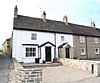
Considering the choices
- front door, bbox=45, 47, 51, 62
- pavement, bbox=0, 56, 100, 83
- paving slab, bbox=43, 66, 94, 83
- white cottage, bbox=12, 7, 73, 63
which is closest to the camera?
pavement, bbox=0, 56, 100, 83

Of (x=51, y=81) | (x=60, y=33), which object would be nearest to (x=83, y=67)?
(x=51, y=81)

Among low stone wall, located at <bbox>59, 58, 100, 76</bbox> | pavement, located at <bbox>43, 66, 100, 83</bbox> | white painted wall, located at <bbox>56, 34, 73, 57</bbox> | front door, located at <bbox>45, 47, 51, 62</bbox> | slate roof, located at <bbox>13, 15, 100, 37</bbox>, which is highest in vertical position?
slate roof, located at <bbox>13, 15, 100, 37</bbox>

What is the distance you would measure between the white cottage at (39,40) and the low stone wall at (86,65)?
14.0ft

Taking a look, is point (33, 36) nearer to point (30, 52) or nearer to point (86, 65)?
point (30, 52)

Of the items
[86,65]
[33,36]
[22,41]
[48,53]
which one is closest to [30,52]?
[22,41]

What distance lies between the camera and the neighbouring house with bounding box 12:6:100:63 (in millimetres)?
25938

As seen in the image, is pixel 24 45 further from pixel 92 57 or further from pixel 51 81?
pixel 92 57

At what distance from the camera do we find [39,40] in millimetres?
27953

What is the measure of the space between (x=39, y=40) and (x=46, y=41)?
1378mm

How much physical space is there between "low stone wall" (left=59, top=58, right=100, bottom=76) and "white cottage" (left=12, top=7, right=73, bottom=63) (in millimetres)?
4257

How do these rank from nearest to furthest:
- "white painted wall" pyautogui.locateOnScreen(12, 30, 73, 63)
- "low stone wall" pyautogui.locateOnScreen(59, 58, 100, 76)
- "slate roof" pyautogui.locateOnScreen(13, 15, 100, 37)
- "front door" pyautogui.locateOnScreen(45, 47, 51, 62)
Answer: "low stone wall" pyautogui.locateOnScreen(59, 58, 100, 76), "white painted wall" pyautogui.locateOnScreen(12, 30, 73, 63), "slate roof" pyautogui.locateOnScreen(13, 15, 100, 37), "front door" pyautogui.locateOnScreen(45, 47, 51, 62)

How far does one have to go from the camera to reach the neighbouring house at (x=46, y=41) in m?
25.9

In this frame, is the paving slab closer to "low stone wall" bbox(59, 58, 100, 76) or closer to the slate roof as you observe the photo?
"low stone wall" bbox(59, 58, 100, 76)

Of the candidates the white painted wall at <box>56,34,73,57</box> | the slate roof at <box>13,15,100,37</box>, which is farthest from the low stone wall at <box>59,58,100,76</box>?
the slate roof at <box>13,15,100,37</box>
